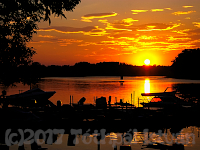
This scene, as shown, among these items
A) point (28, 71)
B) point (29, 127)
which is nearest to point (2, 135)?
point (29, 127)

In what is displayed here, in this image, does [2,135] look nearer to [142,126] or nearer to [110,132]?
[110,132]

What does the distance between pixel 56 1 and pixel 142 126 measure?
1708 centimetres

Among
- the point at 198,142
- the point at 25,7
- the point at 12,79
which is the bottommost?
the point at 198,142

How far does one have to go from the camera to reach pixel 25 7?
2600 cm

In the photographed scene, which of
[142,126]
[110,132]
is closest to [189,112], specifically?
[142,126]

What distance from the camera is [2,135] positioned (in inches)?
1118

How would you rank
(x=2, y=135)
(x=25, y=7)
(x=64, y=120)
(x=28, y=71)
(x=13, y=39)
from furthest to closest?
1. (x=28, y=71)
2. (x=64, y=120)
3. (x=13, y=39)
4. (x=2, y=135)
5. (x=25, y=7)

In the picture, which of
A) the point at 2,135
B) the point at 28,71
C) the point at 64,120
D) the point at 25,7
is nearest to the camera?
the point at 25,7

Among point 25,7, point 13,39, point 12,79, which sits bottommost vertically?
point 12,79

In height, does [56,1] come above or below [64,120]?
above

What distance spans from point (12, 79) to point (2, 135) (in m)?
7.83

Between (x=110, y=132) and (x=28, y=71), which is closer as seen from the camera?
(x=110, y=132)

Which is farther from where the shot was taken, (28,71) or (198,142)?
(28,71)

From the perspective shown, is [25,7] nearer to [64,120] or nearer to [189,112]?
[64,120]
